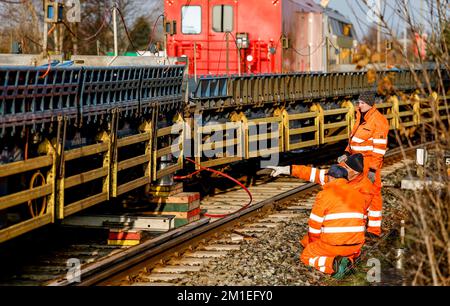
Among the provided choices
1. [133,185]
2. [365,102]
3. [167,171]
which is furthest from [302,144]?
[133,185]

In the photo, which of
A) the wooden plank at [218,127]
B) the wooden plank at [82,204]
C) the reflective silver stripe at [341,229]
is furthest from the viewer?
the wooden plank at [218,127]

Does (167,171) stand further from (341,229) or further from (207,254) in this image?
(341,229)

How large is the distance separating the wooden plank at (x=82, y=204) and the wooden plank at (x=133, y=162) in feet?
1.86

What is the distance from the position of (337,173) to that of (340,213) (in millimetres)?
419

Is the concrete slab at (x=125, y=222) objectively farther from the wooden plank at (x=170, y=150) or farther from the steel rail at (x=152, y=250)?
the wooden plank at (x=170, y=150)

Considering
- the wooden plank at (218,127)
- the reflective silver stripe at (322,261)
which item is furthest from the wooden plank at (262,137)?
the reflective silver stripe at (322,261)

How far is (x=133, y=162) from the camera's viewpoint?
12.0 metres

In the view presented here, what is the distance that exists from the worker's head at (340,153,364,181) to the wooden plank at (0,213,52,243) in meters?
3.22

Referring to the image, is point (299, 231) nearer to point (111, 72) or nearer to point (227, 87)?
point (111, 72)

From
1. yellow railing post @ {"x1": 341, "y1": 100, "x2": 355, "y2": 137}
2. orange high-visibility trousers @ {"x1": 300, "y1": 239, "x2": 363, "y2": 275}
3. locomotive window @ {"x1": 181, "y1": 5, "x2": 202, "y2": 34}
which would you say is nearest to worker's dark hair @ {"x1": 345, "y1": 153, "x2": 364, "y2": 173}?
orange high-visibility trousers @ {"x1": 300, "y1": 239, "x2": 363, "y2": 275}

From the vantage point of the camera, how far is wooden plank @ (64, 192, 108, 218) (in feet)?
32.8

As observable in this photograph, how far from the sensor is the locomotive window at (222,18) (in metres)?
22.2

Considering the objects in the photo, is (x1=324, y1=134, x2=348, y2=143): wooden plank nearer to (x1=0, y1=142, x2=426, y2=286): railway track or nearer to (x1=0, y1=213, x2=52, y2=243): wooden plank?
(x1=0, y1=142, x2=426, y2=286): railway track

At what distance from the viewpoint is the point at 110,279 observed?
9.23 meters
